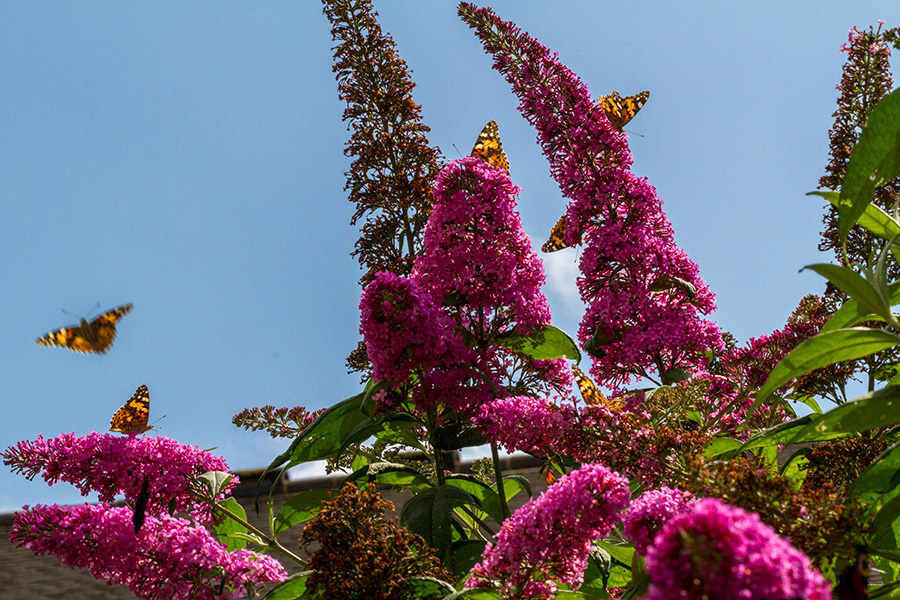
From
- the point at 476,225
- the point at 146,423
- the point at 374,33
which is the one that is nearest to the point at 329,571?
the point at 476,225

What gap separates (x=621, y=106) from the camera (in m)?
3.68

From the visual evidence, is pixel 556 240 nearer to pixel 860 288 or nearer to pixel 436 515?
pixel 436 515

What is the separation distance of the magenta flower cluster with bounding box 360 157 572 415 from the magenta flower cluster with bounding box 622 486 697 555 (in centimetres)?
87

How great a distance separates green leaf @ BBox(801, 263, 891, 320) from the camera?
1.29 m

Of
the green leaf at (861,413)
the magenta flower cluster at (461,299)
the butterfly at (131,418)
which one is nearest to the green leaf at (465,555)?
the magenta flower cluster at (461,299)

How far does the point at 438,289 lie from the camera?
226cm

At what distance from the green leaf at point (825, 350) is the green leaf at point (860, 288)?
41 millimetres

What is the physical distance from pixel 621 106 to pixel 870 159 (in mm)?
2366

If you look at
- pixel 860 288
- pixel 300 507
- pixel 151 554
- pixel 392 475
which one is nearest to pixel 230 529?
pixel 300 507

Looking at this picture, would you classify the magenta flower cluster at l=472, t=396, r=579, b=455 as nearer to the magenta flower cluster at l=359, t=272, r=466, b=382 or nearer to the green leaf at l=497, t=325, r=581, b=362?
the magenta flower cluster at l=359, t=272, r=466, b=382

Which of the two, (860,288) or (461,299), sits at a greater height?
A: (461,299)

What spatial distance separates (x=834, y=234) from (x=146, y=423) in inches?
121

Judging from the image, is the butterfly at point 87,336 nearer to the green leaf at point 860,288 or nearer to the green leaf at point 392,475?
the green leaf at point 392,475

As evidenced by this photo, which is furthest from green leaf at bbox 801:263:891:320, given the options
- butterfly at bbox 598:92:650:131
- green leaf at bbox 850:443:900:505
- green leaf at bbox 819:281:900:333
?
butterfly at bbox 598:92:650:131
